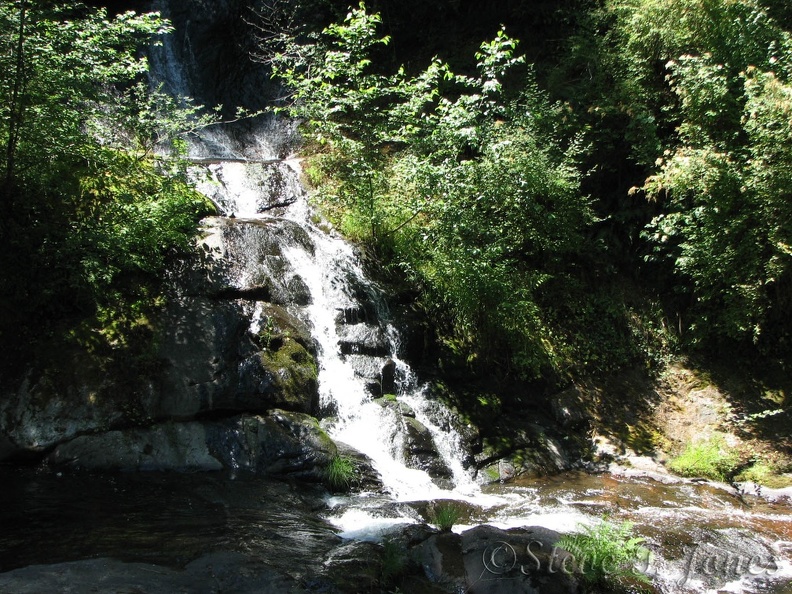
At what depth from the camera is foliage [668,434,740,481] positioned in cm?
833

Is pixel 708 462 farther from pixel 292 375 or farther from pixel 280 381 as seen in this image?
pixel 280 381

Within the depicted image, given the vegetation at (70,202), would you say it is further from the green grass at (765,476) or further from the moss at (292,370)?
the green grass at (765,476)

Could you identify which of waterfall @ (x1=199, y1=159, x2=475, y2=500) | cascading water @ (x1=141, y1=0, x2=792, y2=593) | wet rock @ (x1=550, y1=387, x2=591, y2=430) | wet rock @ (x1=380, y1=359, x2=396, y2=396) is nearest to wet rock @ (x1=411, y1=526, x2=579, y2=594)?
cascading water @ (x1=141, y1=0, x2=792, y2=593)

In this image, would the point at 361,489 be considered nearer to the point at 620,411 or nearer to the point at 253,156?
the point at 620,411

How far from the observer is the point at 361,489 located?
6824 mm

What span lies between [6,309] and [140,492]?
3.04 m

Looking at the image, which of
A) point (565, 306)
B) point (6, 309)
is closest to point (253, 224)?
point (6, 309)

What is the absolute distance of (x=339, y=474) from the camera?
674 cm

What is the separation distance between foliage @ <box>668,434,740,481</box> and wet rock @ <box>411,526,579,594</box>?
4312 millimetres

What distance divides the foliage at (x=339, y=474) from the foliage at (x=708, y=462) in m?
4.91

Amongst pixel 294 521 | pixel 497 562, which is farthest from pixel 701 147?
pixel 294 521

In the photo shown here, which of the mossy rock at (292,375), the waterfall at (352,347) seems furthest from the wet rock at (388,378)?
the mossy rock at (292,375)

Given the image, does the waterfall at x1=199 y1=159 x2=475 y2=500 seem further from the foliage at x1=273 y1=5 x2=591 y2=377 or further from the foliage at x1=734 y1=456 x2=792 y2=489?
the foliage at x1=734 y1=456 x2=792 y2=489

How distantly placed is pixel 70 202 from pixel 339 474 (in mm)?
5275
